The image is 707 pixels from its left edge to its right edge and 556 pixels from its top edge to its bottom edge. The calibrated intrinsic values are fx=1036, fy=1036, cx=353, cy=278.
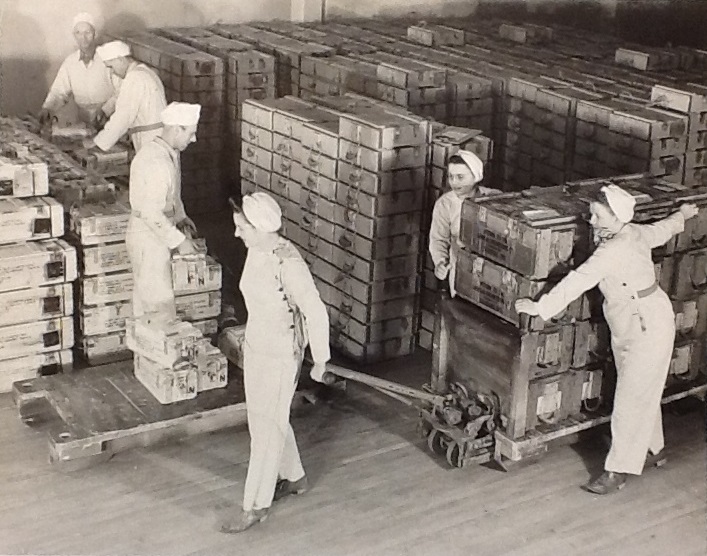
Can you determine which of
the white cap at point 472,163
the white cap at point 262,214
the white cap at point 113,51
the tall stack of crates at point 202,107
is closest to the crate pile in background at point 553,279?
the white cap at point 472,163

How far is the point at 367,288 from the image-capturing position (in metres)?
8.37

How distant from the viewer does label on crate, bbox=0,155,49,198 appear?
793 cm

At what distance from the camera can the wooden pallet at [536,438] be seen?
6.78m

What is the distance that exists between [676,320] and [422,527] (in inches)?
96.7

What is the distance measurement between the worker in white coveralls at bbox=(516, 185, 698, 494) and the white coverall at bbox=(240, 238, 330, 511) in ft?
4.59

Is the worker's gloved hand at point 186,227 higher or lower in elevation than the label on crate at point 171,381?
higher

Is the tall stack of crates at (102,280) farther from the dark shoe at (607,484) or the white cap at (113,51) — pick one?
the dark shoe at (607,484)

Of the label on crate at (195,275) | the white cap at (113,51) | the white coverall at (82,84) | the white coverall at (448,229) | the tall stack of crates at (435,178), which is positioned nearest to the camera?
the white coverall at (448,229)

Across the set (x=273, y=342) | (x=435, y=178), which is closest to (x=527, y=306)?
(x=273, y=342)

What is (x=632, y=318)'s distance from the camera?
663 centimetres

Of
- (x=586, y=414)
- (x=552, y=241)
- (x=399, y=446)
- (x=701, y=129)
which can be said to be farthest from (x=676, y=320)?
(x=701, y=129)

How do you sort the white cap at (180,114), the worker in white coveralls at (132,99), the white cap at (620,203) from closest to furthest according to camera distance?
the white cap at (620,203), the white cap at (180,114), the worker in white coveralls at (132,99)

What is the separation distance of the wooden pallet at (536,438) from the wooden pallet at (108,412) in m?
1.87

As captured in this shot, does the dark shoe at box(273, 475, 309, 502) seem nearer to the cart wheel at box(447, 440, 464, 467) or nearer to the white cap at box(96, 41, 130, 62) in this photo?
the cart wheel at box(447, 440, 464, 467)
